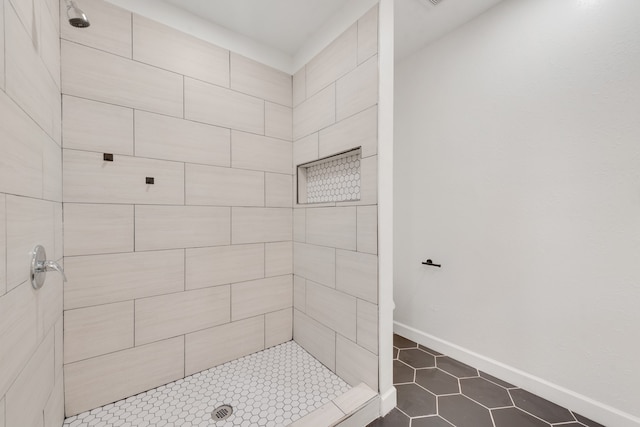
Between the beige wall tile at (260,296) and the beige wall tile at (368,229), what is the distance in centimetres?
88

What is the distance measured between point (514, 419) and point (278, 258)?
1.76m

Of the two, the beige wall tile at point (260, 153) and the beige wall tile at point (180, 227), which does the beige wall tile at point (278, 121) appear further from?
the beige wall tile at point (180, 227)

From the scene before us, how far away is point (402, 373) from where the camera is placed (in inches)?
72.0

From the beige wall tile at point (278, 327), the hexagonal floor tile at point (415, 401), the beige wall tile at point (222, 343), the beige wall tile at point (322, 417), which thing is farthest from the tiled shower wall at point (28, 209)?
the hexagonal floor tile at point (415, 401)

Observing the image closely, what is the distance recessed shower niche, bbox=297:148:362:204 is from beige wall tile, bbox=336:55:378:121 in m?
0.27

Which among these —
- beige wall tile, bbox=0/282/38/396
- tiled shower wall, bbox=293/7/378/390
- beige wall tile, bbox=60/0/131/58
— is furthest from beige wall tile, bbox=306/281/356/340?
beige wall tile, bbox=60/0/131/58

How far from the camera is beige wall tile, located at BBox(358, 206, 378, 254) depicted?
1496 millimetres

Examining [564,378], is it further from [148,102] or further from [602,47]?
[148,102]

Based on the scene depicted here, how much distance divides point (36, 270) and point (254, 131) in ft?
4.78

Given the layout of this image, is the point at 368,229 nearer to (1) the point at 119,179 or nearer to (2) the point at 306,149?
(2) the point at 306,149

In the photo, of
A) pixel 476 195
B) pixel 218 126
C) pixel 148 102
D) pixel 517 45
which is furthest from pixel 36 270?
pixel 517 45

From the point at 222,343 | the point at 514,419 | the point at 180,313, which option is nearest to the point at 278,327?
the point at 222,343

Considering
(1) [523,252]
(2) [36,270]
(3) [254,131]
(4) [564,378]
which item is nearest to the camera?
(2) [36,270]

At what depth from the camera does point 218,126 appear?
184cm
